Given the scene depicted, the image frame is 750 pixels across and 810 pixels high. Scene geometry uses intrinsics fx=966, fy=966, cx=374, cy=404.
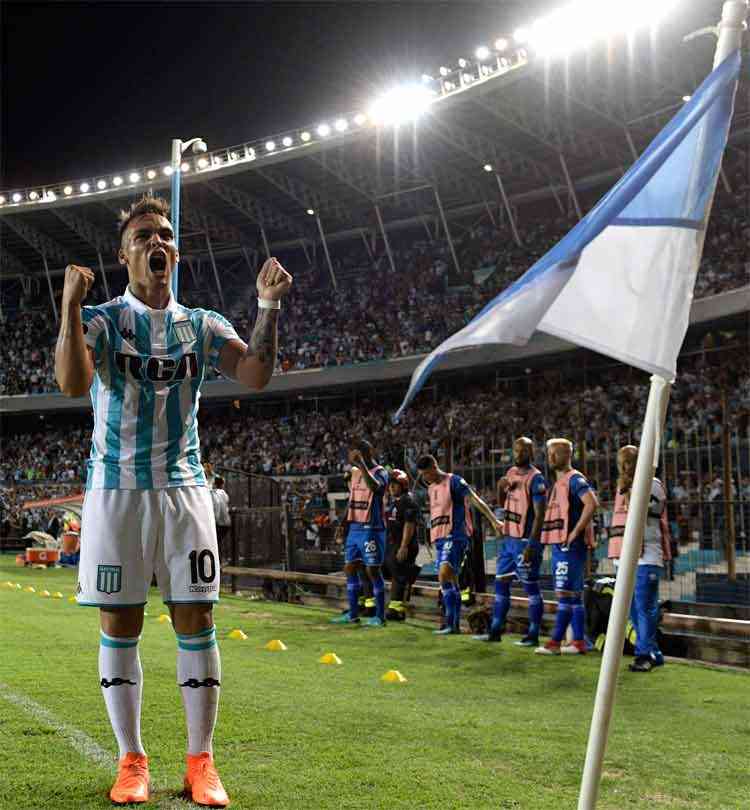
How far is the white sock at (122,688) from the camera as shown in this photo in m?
3.67

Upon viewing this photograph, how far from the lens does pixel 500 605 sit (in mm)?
10016

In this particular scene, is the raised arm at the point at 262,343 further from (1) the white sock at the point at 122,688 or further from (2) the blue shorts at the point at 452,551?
(2) the blue shorts at the point at 452,551

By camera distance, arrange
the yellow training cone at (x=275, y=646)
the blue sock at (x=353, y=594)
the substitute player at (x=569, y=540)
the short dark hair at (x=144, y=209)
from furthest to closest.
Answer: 1. the blue sock at (x=353, y=594)
2. the substitute player at (x=569, y=540)
3. the yellow training cone at (x=275, y=646)
4. the short dark hair at (x=144, y=209)

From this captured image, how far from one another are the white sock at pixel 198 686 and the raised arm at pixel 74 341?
1057 mm

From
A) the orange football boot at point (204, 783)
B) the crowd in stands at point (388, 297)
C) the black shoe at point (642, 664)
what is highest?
the crowd in stands at point (388, 297)

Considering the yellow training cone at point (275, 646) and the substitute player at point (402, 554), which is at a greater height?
the substitute player at point (402, 554)

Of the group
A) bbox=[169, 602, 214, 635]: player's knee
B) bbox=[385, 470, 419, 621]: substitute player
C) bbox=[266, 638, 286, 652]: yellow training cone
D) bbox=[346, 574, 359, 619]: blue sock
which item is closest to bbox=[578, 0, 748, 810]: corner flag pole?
bbox=[169, 602, 214, 635]: player's knee

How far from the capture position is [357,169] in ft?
111

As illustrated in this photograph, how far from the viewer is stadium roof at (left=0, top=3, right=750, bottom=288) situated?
88.6 feet

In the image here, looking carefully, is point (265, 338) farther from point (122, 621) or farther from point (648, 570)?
point (648, 570)

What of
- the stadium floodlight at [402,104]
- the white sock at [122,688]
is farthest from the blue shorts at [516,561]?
the stadium floodlight at [402,104]

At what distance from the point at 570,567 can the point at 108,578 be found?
635 cm

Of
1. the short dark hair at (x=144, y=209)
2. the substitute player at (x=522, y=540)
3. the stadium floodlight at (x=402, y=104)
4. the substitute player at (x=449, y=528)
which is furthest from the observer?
the stadium floodlight at (x=402, y=104)

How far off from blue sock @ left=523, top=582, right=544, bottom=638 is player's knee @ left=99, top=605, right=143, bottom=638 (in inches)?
258
